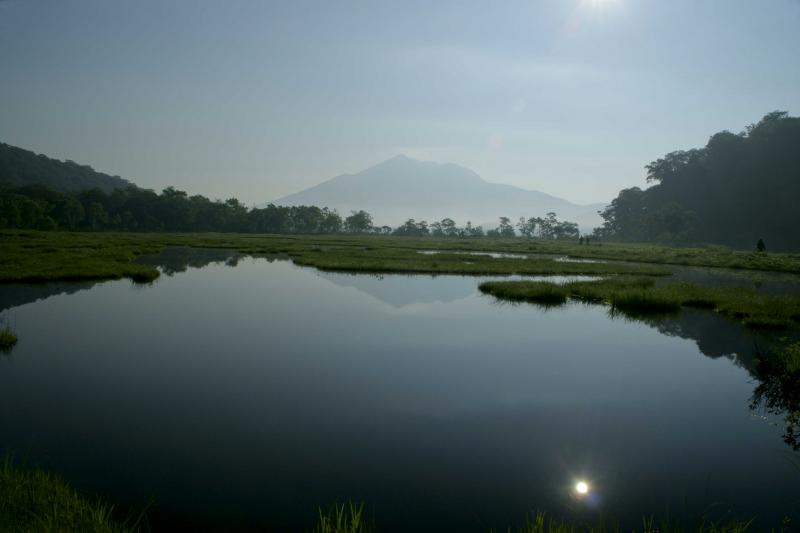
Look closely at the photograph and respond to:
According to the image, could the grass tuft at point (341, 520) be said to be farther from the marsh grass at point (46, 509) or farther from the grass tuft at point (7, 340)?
the grass tuft at point (7, 340)

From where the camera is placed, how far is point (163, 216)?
121 meters

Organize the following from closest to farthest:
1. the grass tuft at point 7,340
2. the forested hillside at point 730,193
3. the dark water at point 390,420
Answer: the dark water at point 390,420
the grass tuft at point 7,340
the forested hillside at point 730,193

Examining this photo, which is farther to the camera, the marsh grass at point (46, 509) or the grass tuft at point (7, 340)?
the grass tuft at point (7, 340)

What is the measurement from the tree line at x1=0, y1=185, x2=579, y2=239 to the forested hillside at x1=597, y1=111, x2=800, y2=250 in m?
31.3

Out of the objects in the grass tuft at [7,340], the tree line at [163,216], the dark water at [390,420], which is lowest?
the dark water at [390,420]

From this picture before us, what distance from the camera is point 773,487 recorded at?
688 cm

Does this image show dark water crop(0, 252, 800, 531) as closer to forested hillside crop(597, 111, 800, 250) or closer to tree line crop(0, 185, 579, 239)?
tree line crop(0, 185, 579, 239)

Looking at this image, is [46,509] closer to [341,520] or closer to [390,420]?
[341,520]

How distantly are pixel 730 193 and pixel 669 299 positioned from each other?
13814 cm

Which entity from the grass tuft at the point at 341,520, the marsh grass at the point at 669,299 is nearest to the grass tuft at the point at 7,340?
the grass tuft at the point at 341,520

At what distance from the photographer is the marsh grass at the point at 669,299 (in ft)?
65.6

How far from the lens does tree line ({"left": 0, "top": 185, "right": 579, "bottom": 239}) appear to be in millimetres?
92375

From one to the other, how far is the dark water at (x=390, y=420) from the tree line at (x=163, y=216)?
94788 millimetres

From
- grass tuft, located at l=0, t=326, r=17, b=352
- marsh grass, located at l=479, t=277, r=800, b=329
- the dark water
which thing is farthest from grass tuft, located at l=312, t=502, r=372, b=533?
marsh grass, located at l=479, t=277, r=800, b=329
